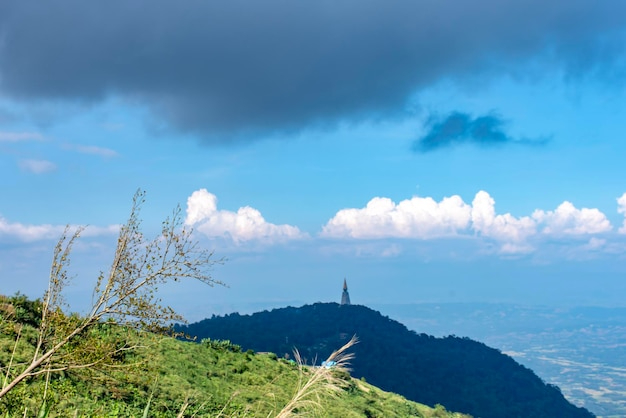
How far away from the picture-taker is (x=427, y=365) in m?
166

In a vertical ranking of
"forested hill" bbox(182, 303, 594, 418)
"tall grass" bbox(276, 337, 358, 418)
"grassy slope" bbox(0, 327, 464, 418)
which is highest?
"tall grass" bbox(276, 337, 358, 418)

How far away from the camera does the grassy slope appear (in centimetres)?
1916

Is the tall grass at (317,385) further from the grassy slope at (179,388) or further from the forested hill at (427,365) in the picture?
the forested hill at (427,365)

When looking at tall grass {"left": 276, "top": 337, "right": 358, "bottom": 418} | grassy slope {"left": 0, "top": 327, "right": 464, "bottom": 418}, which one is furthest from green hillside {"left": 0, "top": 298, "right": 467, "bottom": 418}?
tall grass {"left": 276, "top": 337, "right": 358, "bottom": 418}

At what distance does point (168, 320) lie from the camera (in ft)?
48.7

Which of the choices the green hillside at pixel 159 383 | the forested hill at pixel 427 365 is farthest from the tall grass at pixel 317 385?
the forested hill at pixel 427 365

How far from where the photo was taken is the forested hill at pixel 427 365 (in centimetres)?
14825

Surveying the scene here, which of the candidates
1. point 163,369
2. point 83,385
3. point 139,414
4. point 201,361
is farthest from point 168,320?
point 201,361

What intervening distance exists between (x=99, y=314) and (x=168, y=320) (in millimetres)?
1688

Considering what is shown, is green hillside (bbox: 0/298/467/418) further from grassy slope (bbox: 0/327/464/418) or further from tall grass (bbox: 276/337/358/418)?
tall grass (bbox: 276/337/358/418)

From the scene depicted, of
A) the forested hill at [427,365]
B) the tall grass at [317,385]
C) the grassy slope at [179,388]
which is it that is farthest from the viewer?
the forested hill at [427,365]

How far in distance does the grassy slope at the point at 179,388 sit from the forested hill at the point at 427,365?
94494mm

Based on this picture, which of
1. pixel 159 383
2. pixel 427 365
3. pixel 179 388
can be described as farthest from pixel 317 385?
pixel 427 365

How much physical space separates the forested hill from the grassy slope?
9449cm
